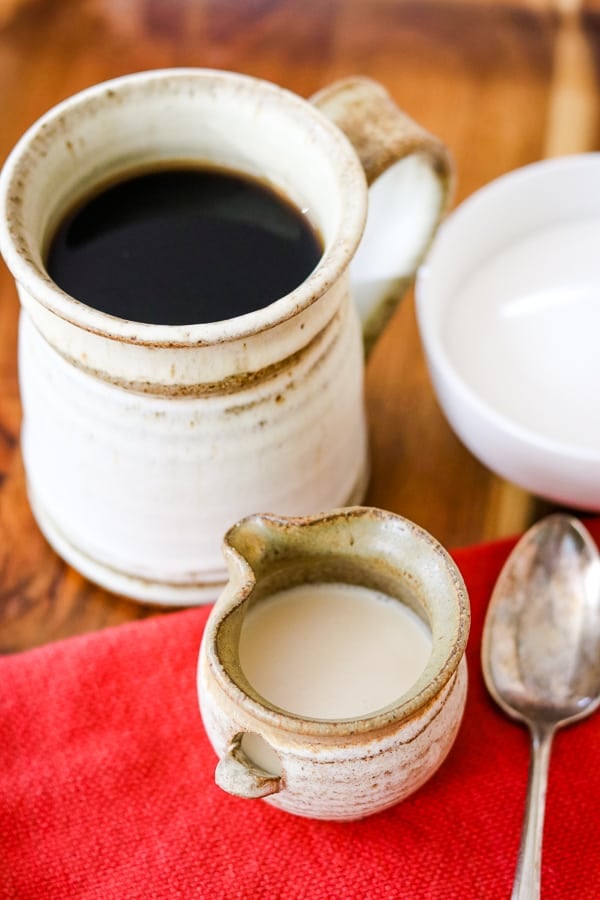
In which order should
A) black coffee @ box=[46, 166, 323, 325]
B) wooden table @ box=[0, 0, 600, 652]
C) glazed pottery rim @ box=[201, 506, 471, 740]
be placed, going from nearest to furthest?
glazed pottery rim @ box=[201, 506, 471, 740]
black coffee @ box=[46, 166, 323, 325]
wooden table @ box=[0, 0, 600, 652]

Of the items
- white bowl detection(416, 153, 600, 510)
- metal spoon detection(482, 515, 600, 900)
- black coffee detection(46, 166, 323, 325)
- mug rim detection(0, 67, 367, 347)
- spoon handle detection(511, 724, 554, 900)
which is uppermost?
mug rim detection(0, 67, 367, 347)

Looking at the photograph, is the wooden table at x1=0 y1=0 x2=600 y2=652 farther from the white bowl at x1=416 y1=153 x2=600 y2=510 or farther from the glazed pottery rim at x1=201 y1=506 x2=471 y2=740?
the glazed pottery rim at x1=201 y1=506 x2=471 y2=740

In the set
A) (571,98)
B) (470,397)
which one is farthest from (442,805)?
(571,98)

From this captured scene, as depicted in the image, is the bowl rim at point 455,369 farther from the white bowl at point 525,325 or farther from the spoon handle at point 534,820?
the spoon handle at point 534,820

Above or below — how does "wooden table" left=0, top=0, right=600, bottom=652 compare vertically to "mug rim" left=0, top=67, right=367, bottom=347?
below

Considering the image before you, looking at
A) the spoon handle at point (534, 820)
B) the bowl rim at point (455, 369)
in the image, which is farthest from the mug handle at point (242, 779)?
the bowl rim at point (455, 369)

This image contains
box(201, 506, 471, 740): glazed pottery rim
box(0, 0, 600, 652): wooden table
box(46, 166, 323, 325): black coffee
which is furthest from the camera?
box(0, 0, 600, 652): wooden table

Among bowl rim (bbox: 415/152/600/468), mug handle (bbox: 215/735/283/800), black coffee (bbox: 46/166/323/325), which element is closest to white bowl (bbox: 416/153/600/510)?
bowl rim (bbox: 415/152/600/468)
